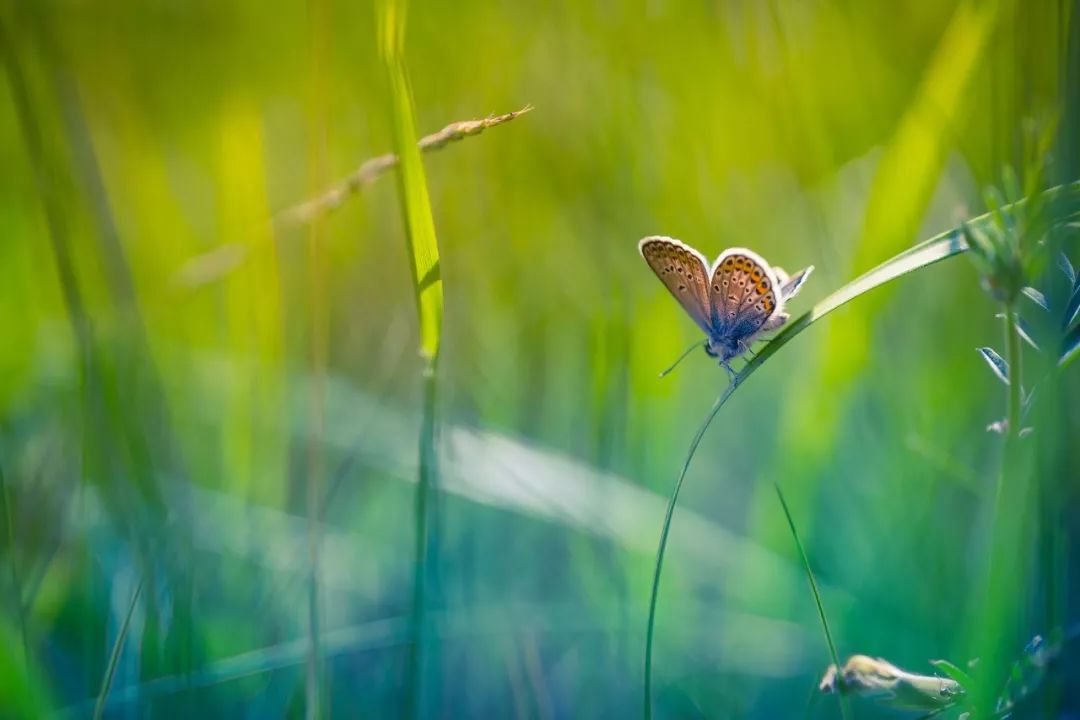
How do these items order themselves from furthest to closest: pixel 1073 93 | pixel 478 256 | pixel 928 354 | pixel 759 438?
pixel 478 256 → pixel 759 438 → pixel 928 354 → pixel 1073 93

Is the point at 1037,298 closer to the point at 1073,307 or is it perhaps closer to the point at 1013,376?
the point at 1073,307

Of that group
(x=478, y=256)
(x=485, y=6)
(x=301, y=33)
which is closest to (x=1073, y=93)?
(x=478, y=256)

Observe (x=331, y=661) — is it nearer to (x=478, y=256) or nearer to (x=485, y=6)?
(x=478, y=256)

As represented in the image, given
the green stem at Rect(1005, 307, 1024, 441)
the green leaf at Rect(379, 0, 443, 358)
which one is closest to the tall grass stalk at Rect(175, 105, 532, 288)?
the green leaf at Rect(379, 0, 443, 358)

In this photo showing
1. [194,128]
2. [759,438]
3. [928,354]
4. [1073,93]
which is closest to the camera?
[1073,93]

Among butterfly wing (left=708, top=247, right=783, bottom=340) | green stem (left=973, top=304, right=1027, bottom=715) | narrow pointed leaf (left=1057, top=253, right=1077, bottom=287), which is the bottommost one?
green stem (left=973, top=304, right=1027, bottom=715)

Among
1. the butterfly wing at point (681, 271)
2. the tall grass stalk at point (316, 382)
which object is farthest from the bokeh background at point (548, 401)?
the butterfly wing at point (681, 271)

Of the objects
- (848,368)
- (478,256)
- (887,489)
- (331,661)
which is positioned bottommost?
(331,661)

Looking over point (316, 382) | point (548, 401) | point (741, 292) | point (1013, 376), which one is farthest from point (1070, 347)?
point (548, 401)

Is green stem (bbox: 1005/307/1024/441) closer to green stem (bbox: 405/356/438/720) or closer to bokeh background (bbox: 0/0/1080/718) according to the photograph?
bokeh background (bbox: 0/0/1080/718)
